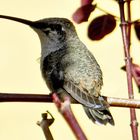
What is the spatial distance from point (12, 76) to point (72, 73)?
281 cm

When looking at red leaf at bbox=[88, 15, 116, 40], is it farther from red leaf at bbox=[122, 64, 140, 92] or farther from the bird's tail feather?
the bird's tail feather

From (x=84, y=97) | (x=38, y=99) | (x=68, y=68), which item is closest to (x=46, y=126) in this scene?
(x=38, y=99)

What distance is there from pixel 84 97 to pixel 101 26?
351mm

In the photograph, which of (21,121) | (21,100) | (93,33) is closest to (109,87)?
(21,121)

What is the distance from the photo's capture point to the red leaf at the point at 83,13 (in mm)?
1341

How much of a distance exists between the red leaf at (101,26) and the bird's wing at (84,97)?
213 mm

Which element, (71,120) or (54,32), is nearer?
(71,120)

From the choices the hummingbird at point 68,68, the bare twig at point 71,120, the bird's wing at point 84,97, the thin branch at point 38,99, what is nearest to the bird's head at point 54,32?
the hummingbird at point 68,68

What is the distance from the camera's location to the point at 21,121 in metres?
3.80

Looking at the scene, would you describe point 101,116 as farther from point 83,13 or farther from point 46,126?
point 46,126

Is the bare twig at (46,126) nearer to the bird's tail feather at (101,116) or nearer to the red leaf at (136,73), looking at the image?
the bird's tail feather at (101,116)

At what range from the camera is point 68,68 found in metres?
1.23

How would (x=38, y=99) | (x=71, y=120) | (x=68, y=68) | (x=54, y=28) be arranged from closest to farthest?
(x=71, y=120) → (x=38, y=99) → (x=68, y=68) → (x=54, y=28)

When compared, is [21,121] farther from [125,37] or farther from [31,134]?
[125,37]
